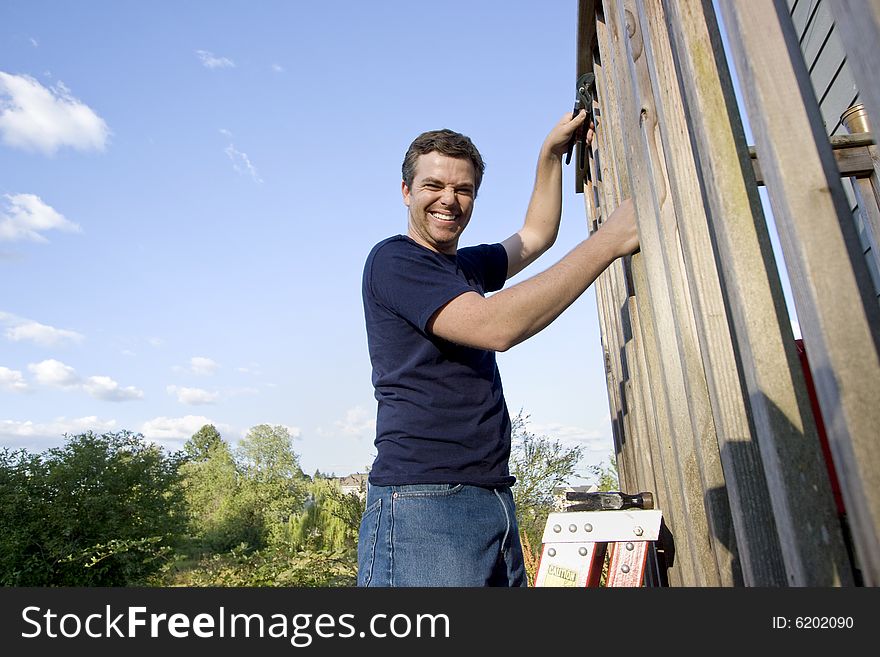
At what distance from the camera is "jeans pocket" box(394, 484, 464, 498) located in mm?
1618

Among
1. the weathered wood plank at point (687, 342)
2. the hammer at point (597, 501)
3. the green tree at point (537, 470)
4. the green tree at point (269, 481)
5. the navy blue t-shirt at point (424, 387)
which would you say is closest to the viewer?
the weathered wood plank at point (687, 342)

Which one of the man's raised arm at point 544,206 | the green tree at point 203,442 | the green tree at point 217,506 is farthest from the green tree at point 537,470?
the green tree at point 203,442

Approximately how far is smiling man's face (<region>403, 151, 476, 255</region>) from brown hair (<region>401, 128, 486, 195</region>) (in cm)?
2

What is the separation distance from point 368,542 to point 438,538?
0.22 meters

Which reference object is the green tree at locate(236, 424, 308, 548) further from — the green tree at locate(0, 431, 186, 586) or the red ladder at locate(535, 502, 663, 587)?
the red ladder at locate(535, 502, 663, 587)

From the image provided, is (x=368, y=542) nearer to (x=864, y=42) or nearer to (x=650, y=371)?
(x=650, y=371)

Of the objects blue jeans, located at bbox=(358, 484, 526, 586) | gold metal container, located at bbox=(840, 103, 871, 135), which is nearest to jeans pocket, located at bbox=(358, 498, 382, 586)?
blue jeans, located at bbox=(358, 484, 526, 586)

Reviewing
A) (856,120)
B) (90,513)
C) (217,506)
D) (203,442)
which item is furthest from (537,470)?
(203,442)

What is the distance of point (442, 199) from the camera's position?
2037 millimetres

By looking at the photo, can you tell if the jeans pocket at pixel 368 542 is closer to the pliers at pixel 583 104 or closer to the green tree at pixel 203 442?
the pliers at pixel 583 104

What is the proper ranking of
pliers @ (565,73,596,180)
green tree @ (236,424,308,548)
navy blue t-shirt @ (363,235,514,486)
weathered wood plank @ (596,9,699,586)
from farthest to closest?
green tree @ (236,424,308,548)
pliers @ (565,73,596,180)
navy blue t-shirt @ (363,235,514,486)
weathered wood plank @ (596,9,699,586)

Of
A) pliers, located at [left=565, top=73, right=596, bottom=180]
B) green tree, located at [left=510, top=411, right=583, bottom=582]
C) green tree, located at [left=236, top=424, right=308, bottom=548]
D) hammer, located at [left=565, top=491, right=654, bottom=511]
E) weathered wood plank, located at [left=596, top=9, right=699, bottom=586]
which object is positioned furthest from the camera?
green tree, located at [left=236, top=424, right=308, bottom=548]

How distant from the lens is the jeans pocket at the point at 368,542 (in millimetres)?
1614
